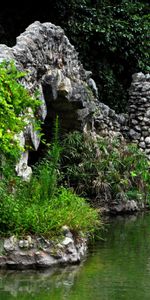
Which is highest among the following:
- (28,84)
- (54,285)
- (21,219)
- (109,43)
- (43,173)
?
(109,43)

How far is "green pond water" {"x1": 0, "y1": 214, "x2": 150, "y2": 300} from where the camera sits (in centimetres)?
638

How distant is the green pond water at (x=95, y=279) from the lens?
20.9ft

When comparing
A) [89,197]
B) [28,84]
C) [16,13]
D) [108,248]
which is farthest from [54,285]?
[16,13]

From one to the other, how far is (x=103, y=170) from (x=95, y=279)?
18.7ft

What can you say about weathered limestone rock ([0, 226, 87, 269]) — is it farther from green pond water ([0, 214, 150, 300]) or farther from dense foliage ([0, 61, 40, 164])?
dense foliage ([0, 61, 40, 164])

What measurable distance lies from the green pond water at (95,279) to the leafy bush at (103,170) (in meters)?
3.39

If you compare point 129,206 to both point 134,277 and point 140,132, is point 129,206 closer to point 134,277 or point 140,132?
point 140,132

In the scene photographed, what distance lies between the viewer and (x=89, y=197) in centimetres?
1239

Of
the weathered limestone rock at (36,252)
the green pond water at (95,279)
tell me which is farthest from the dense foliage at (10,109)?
the green pond water at (95,279)

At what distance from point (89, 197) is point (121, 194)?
53 cm

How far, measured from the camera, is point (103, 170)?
12594 mm

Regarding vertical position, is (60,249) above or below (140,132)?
below

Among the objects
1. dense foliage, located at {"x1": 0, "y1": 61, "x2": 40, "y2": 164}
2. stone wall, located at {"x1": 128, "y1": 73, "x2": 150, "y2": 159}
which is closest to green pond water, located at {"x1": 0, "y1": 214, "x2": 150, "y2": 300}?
dense foliage, located at {"x1": 0, "y1": 61, "x2": 40, "y2": 164}

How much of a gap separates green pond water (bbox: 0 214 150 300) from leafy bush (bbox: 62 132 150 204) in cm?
339
